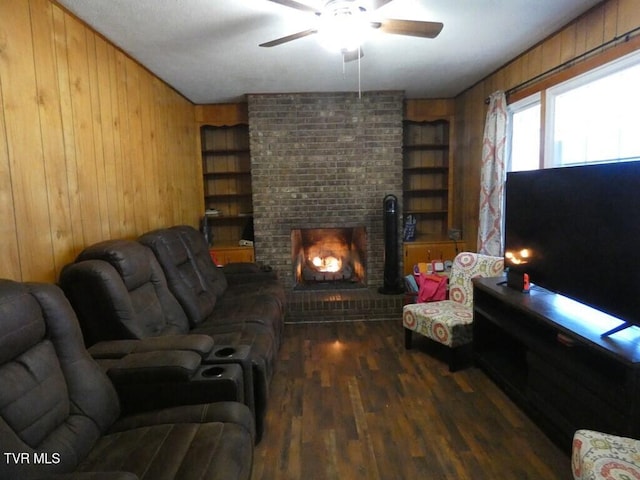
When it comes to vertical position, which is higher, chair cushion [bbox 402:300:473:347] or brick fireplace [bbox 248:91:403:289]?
brick fireplace [bbox 248:91:403:289]

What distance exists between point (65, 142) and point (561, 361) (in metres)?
2.95

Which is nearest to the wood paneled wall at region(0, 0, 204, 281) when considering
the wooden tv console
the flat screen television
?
the wooden tv console

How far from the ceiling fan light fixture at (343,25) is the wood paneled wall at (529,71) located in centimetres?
144

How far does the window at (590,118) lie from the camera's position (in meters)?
2.18

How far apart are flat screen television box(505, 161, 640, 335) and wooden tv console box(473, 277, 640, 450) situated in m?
0.12

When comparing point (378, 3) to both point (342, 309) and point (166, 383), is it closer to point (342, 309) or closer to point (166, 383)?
point (166, 383)

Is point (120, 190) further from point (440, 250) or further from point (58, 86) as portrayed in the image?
point (440, 250)

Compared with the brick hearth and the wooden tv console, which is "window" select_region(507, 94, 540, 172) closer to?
the wooden tv console

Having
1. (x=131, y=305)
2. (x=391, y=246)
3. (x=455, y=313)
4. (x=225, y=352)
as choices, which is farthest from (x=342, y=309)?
(x=131, y=305)

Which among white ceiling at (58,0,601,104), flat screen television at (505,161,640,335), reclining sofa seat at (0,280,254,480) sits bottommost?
reclining sofa seat at (0,280,254,480)

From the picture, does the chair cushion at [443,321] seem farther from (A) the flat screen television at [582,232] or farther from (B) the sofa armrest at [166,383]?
(B) the sofa armrest at [166,383]

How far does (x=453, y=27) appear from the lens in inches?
100

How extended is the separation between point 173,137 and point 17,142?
7.26 feet

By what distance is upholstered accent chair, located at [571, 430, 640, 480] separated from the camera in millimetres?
1200
